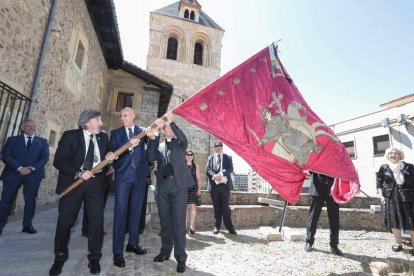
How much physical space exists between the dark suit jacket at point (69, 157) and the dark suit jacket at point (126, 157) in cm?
29

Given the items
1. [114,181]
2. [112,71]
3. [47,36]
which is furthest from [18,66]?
[112,71]

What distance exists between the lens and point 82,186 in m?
2.60

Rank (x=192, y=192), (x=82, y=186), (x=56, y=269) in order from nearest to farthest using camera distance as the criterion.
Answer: (x=56, y=269) < (x=82, y=186) < (x=192, y=192)

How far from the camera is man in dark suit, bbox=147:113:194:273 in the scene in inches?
116

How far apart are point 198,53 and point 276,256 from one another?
20.3 m

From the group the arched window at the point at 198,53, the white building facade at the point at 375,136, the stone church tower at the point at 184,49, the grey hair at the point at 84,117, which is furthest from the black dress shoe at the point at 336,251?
the arched window at the point at 198,53

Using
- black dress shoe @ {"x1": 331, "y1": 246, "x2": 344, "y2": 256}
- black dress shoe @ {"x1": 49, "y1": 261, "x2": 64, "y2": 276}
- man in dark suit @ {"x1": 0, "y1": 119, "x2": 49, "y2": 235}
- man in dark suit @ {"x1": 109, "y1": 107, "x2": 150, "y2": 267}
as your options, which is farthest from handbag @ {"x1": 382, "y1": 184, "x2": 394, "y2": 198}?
man in dark suit @ {"x1": 0, "y1": 119, "x2": 49, "y2": 235}

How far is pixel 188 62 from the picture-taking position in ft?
67.1

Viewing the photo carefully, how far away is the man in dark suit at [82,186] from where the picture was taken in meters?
2.52

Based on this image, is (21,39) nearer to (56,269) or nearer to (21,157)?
(21,157)

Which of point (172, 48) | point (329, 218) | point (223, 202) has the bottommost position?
point (329, 218)

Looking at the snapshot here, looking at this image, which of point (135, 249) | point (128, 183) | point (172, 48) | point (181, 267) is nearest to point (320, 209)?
point (181, 267)

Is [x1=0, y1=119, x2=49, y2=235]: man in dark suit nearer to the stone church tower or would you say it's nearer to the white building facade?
the stone church tower

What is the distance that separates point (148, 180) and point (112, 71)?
10654 mm
